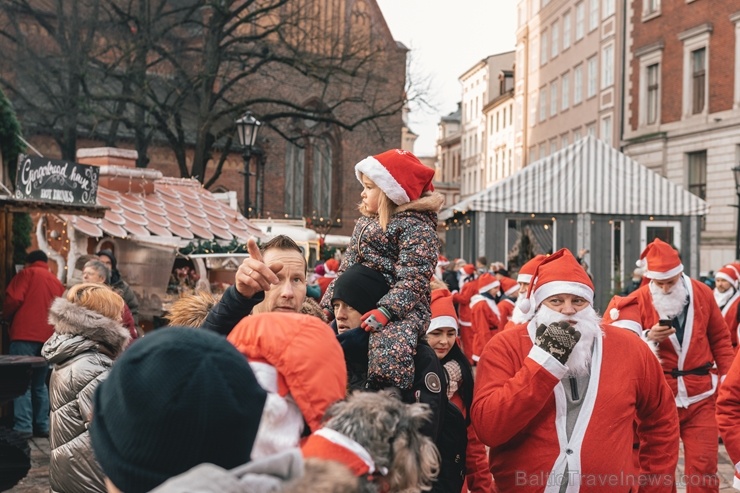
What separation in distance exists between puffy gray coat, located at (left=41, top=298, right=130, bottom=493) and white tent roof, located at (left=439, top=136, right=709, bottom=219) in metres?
21.8

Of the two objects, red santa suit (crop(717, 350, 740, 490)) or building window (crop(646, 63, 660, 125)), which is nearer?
red santa suit (crop(717, 350, 740, 490))

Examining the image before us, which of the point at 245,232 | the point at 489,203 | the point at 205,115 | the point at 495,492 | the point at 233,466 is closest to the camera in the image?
the point at 233,466

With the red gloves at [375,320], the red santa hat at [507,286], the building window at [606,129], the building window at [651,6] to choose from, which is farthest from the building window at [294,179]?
the red gloves at [375,320]

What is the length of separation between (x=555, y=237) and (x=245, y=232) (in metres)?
12.6

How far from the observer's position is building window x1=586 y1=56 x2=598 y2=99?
51.3 m

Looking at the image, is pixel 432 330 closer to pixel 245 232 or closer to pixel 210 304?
pixel 210 304

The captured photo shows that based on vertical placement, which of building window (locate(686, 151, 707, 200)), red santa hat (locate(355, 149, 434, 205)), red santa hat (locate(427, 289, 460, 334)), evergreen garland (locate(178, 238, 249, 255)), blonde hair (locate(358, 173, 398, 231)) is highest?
building window (locate(686, 151, 707, 200))

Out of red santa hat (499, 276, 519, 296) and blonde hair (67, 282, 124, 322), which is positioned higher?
blonde hair (67, 282, 124, 322)

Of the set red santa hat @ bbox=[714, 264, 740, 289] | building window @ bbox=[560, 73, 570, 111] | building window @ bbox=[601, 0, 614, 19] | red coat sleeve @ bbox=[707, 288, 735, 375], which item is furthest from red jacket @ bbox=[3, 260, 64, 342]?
building window @ bbox=[560, 73, 570, 111]

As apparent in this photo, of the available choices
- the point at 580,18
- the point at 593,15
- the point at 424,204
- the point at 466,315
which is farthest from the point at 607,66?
the point at 424,204

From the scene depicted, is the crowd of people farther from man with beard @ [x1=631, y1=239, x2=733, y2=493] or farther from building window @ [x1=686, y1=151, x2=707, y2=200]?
building window @ [x1=686, y1=151, x2=707, y2=200]

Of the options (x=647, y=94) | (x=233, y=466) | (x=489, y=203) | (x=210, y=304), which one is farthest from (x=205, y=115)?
(x=233, y=466)

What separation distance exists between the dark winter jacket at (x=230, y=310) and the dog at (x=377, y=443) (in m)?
1.00

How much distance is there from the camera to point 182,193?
18.4 metres
